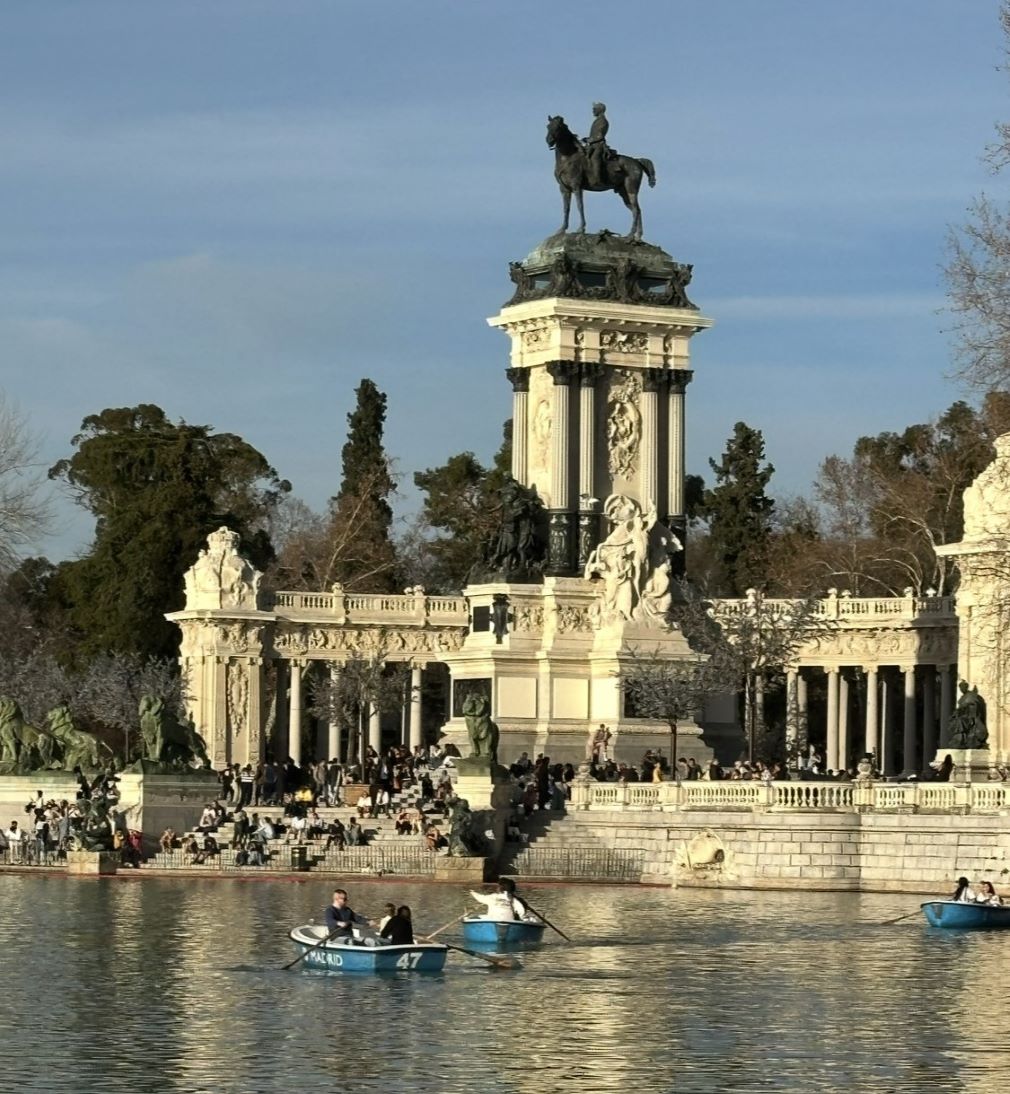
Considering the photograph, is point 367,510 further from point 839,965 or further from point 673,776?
point 839,965

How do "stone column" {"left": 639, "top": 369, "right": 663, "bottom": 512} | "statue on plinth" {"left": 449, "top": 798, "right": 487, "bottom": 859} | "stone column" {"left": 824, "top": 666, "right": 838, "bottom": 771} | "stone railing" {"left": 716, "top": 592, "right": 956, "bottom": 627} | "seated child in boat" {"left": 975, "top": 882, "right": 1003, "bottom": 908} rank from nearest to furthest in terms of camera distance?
1. "seated child in boat" {"left": 975, "top": 882, "right": 1003, "bottom": 908}
2. "statue on plinth" {"left": 449, "top": 798, "right": 487, "bottom": 859}
3. "stone column" {"left": 639, "top": 369, "right": 663, "bottom": 512}
4. "stone railing" {"left": 716, "top": 592, "right": 956, "bottom": 627}
5. "stone column" {"left": 824, "top": 666, "right": 838, "bottom": 771}

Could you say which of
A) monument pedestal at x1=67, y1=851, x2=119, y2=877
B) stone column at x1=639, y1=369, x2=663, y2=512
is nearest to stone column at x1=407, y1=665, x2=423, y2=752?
stone column at x1=639, y1=369, x2=663, y2=512

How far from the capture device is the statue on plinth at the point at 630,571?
252ft

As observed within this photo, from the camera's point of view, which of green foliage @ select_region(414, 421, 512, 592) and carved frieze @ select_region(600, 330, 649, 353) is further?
green foliage @ select_region(414, 421, 512, 592)

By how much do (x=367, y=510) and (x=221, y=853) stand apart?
48.4m

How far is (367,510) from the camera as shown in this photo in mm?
112938

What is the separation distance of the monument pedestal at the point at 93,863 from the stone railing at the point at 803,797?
30.1 ft

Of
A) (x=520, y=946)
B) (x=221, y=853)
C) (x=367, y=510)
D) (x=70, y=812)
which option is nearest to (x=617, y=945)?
(x=520, y=946)

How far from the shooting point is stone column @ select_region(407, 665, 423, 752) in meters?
90.6

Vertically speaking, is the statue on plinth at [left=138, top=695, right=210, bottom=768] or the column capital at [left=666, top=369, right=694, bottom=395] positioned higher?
the column capital at [left=666, top=369, right=694, bottom=395]

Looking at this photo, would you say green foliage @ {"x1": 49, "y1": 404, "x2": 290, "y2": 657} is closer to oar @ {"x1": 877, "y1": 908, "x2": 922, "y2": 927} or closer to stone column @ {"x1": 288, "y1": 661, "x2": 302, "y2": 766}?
stone column @ {"x1": 288, "y1": 661, "x2": 302, "y2": 766}

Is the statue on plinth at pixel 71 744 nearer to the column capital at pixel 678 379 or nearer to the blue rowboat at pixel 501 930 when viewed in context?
the column capital at pixel 678 379

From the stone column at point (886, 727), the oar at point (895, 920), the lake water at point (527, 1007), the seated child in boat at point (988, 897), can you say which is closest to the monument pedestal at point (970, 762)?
the lake water at point (527, 1007)

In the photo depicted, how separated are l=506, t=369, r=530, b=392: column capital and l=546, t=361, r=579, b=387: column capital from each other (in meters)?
1.43
